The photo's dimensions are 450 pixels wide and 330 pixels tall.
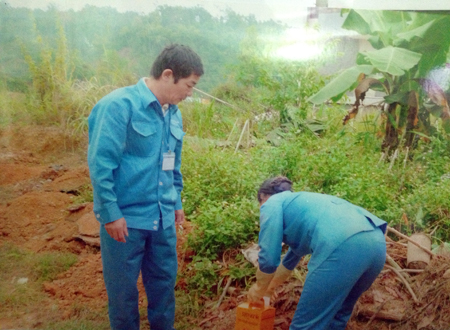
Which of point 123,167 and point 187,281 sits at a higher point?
point 123,167

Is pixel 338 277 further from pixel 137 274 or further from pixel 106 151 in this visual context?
pixel 106 151

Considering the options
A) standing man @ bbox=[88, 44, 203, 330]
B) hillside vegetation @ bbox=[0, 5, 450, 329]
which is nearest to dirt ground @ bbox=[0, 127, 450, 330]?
hillside vegetation @ bbox=[0, 5, 450, 329]

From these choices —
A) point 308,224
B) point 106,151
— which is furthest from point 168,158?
point 308,224

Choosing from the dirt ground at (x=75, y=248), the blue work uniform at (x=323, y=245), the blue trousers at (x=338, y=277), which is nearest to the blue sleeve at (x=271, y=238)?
the blue work uniform at (x=323, y=245)

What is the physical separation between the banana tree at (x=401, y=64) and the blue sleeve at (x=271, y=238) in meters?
1.00

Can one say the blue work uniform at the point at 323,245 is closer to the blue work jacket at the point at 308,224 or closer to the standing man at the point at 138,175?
the blue work jacket at the point at 308,224

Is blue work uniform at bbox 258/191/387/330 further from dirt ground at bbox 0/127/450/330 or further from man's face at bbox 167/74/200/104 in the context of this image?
man's face at bbox 167/74/200/104

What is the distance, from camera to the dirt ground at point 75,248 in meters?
2.88

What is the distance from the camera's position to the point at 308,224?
7.80 feet

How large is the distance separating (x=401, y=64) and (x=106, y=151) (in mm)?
1970

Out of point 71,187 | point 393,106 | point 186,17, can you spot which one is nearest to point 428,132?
point 393,106

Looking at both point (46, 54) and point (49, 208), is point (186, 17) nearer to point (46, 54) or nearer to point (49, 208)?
point (46, 54)

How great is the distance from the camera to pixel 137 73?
2.94m

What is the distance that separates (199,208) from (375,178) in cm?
125
